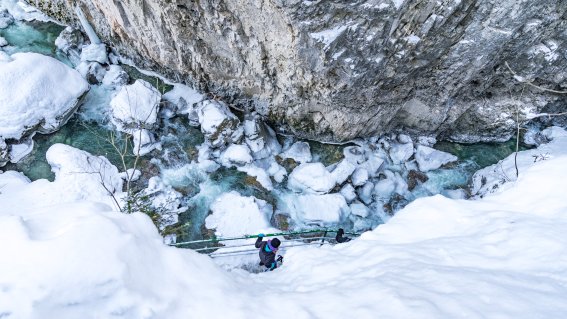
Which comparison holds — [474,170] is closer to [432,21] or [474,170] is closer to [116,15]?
[432,21]

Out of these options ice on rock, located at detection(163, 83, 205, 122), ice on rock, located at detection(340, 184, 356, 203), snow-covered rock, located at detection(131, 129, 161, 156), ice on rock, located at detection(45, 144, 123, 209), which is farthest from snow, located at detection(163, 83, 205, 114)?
ice on rock, located at detection(340, 184, 356, 203)

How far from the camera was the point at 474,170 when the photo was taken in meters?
9.86

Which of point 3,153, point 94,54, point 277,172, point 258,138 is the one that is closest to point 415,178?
point 277,172

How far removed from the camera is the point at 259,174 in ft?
30.3

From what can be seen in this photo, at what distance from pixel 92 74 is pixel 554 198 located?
37.0ft

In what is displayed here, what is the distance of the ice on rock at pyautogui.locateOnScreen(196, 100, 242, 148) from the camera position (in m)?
9.27

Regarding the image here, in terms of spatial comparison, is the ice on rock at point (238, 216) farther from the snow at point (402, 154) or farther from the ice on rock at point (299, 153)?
the snow at point (402, 154)

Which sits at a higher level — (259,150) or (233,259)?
(259,150)

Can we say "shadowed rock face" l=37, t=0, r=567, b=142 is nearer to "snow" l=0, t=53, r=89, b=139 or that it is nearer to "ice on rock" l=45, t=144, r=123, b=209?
"snow" l=0, t=53, r=89, b=139

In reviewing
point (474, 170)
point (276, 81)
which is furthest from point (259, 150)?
point (474, 170)

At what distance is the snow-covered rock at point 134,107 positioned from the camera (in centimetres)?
924

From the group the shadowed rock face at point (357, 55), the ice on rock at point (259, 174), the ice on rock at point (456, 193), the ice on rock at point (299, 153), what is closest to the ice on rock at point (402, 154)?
the shadowed rock face at point (357, 55)

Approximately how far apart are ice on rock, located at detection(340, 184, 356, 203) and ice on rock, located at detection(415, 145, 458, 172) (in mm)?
2335

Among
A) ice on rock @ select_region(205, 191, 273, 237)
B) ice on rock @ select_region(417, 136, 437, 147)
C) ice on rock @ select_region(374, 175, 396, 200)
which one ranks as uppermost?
ice on rock @ select_region(417, 136, 437, 147)
